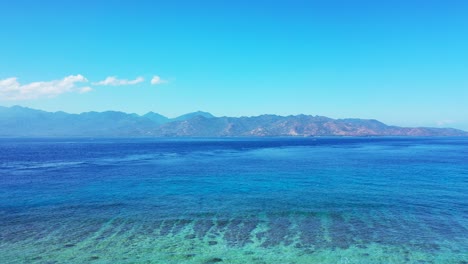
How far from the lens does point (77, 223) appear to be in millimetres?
29141

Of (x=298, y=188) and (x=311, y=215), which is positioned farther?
(x=298, y=188)

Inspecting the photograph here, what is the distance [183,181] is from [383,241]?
119ft

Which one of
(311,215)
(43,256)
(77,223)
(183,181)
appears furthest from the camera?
(183,181)

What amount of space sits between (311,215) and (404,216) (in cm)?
955

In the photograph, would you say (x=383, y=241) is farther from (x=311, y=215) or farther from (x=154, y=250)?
(x=154, y=250)

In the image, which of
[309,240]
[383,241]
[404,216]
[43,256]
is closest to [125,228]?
[43,256]

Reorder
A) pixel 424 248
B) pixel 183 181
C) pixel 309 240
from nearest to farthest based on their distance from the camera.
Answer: pixel 424 248 < pixel 309 240 < pixel 183 181

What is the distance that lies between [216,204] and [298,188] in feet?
52.3

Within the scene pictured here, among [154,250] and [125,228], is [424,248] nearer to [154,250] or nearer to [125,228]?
[154,250]

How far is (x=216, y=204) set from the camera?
36.5 metres

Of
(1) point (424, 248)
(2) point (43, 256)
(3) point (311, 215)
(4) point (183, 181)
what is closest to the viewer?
(2) point (43, 256)

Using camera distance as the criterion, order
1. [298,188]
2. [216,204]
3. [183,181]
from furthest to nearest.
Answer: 1. [183,181]
2. [298,188]
3. [216,204]

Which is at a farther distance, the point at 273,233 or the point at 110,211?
the point at 110,211

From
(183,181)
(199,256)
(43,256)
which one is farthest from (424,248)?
(183,181)
